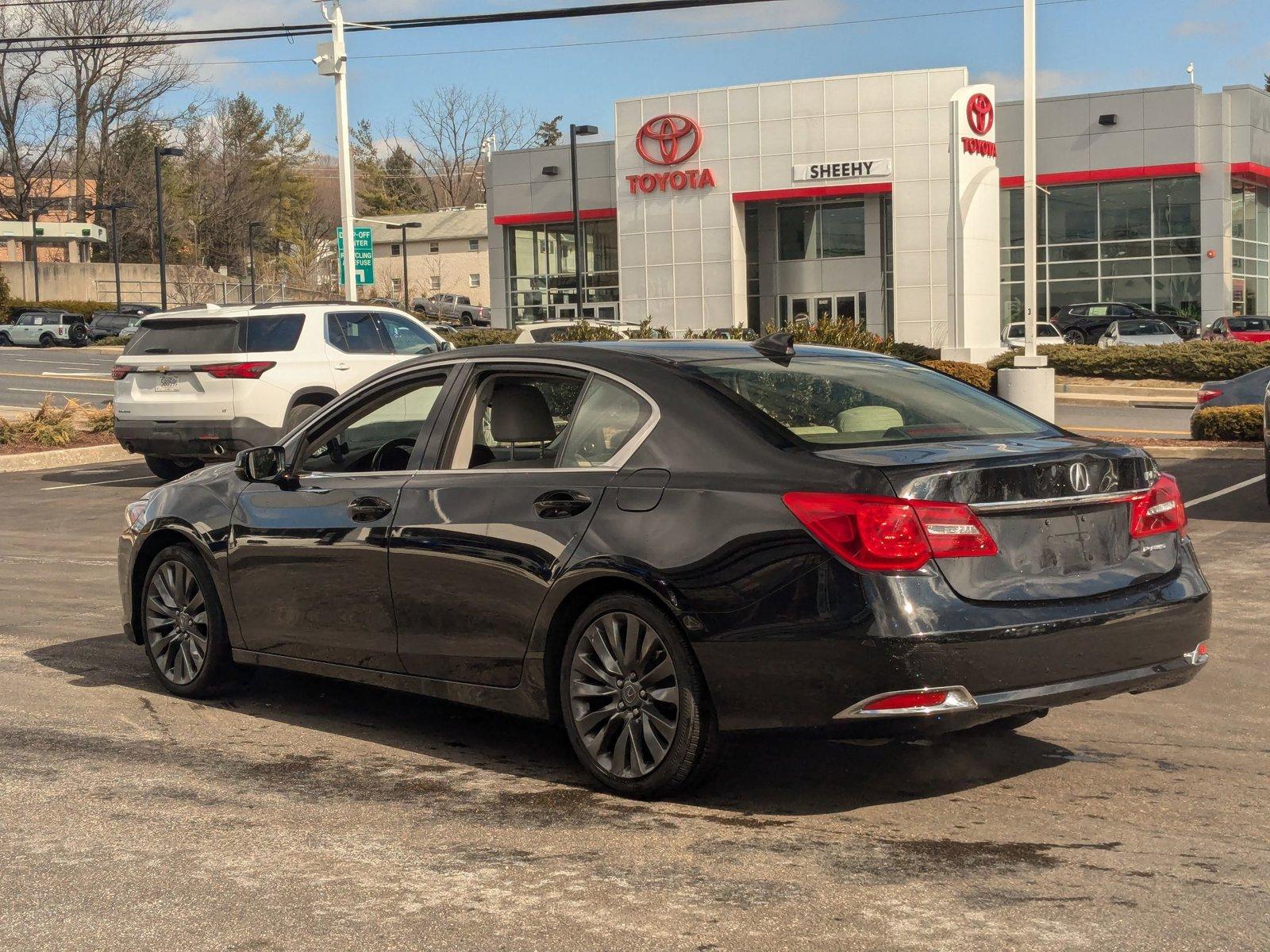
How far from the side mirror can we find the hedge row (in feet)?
96.8

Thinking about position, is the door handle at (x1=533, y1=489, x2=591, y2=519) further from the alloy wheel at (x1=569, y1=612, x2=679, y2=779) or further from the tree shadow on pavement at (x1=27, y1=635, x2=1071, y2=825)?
the tree shadow on pavement at (x1=27, y1=635, x2=1071, y2=825)

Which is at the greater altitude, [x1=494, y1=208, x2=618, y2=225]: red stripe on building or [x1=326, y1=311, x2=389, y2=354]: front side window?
[x1=494, y1=208, x2=618, y2=225]: red stripe on building

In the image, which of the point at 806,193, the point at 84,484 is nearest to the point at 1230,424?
the point at 84,484

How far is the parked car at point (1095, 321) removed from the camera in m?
51.2

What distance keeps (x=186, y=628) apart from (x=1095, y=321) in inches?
Answer: 1886

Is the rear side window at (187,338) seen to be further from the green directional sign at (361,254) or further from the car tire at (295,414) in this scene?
the green directional sign at (361,254)

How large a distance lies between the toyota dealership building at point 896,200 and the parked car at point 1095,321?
2724mm

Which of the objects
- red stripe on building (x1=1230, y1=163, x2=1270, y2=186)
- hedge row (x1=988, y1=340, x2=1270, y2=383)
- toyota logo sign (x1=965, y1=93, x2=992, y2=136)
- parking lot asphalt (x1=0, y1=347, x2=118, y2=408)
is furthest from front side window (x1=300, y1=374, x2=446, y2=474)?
red stripe on building (x1=1230, y1=163, x2=1270, y2=186)

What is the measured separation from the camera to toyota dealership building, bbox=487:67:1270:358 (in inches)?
2050

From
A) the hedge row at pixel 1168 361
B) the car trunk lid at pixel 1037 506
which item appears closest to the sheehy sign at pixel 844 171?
the hedge row at pixel 1168 361

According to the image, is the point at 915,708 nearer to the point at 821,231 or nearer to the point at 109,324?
the point at 821,231

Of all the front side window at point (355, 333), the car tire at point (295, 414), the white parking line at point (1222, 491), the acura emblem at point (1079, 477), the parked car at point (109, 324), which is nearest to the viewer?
the acura emblem at point (1079, 477)

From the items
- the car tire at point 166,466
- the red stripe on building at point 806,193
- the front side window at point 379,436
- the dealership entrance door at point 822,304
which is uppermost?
the red stripe on building at point 806,193

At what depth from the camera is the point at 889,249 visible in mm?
55219
